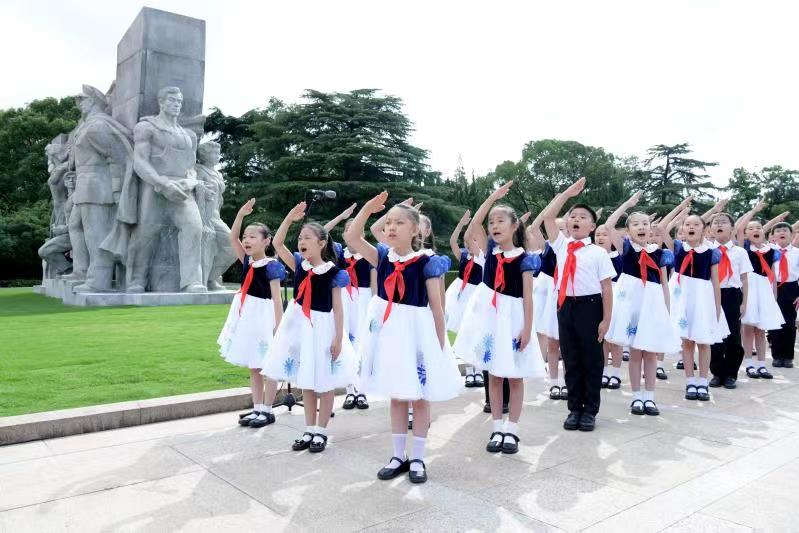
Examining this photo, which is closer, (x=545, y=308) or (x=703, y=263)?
(x=703, y=263)

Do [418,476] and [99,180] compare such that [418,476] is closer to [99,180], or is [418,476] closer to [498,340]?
[498,340]

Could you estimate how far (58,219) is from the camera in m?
21.0

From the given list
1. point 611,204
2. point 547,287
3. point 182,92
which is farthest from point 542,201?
point 547,287

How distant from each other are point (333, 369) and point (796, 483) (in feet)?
10.5

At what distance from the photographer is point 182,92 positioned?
16906mm

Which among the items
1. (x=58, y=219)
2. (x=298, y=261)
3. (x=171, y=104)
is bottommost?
(x=298, y=261)

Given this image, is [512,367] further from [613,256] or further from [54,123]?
[54,123]

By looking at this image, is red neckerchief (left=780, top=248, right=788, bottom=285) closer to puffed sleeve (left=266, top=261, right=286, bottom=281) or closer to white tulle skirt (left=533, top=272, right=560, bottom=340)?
white tulle skirt (left=533, top=272, right=560, bottom=340)

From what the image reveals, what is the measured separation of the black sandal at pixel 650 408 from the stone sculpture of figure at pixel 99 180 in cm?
1424

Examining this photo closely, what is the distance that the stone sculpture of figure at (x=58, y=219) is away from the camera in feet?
67.3

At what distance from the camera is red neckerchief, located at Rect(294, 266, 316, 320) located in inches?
187

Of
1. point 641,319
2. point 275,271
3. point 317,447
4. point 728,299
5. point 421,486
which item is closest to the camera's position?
point 421,486

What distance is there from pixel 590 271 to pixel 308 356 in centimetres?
252

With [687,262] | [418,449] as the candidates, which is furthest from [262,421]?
[687,262]
